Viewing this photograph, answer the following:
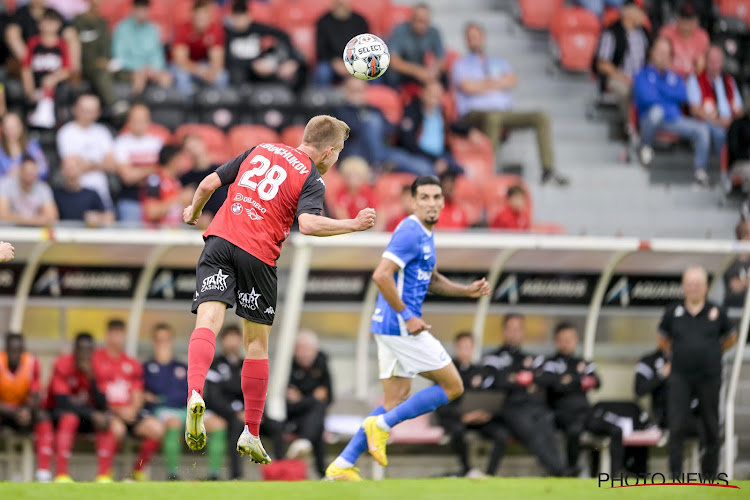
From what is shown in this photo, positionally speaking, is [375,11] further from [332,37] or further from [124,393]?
[124,393]

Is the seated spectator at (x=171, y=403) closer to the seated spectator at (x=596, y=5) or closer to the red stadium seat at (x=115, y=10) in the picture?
the red stadium seat at (x=115, y=10)

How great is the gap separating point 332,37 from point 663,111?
406cm

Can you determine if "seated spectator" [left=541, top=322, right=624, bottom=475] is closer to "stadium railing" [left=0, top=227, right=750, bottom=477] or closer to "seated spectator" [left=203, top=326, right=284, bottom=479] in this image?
"stadium railing" [left=0, top=227, right=750, bottom=477]

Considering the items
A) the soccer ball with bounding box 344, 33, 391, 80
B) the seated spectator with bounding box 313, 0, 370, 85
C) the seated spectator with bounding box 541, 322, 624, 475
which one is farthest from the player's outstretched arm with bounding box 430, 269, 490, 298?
the seated spectator with bounding box 313, 0, 370, 85

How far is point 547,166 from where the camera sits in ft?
45.0

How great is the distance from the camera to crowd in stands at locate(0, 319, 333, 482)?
415 inches

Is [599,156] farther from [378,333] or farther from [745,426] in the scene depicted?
[378,333]

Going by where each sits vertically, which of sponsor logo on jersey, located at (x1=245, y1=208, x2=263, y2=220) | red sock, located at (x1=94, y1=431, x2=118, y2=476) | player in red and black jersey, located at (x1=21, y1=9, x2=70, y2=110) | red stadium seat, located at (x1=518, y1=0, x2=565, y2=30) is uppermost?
red stadium seat, located at (x1=518, y1=0, x2=565, y2=30)

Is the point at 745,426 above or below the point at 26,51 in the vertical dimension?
below

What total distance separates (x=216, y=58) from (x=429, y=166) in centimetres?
280

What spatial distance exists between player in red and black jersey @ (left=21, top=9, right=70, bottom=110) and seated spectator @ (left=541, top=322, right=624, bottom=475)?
6129 mm

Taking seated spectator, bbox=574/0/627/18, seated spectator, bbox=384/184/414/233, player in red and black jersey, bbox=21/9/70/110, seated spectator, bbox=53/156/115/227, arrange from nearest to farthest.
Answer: seated spectator, bbox=53/156/115/227 → seated spectator, bbox=384/184/414/233 → player in red and black jersey, bbox=21/9/70/110 → seated spectator, bbox=574/0/627/18

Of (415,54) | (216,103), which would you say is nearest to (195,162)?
(216,103)

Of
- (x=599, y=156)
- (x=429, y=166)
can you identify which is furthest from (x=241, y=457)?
(x=599, y=156)
